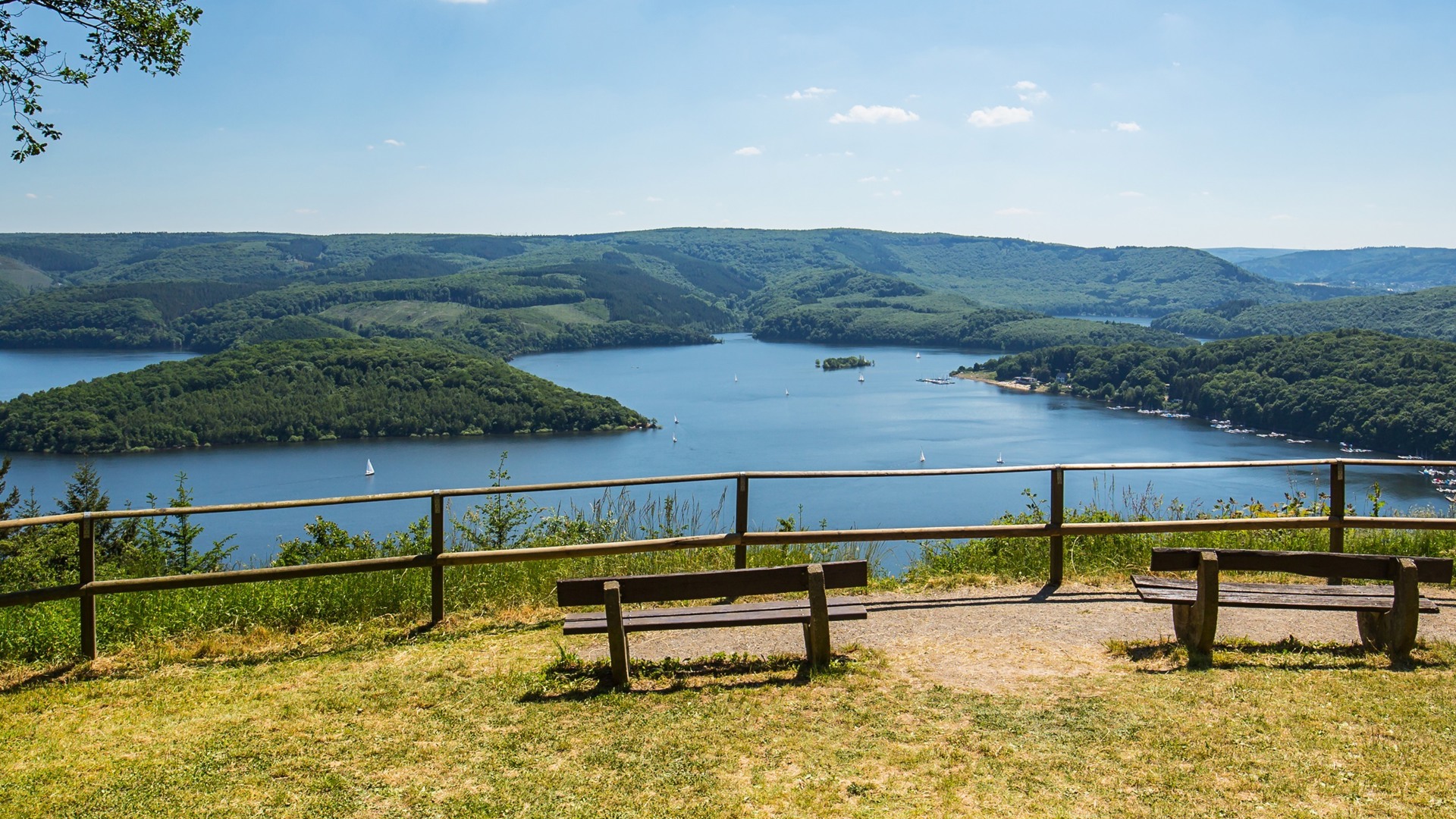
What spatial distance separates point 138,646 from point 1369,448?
7522 cm

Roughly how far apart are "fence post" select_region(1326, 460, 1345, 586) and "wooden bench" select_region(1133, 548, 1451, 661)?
1.31 meters

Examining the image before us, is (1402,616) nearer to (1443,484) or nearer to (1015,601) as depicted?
(1015,601)

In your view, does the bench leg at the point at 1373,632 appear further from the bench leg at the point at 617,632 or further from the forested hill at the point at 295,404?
the forested hill at the point at 295,404

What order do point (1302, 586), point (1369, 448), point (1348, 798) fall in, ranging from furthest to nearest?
point (1369, 448)
point (1302, 586)
point (1348, 798)

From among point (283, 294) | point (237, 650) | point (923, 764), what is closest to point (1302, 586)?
point (923, 764)

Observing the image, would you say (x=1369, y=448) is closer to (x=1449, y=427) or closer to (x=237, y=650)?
(x=1449, y=427)

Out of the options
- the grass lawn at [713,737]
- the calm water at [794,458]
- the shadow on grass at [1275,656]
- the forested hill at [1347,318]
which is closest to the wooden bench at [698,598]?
the grass lawn at [713,737]

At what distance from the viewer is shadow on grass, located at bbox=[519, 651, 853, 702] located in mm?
4488

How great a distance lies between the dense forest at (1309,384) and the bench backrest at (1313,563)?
66.0 metres

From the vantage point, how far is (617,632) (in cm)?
445

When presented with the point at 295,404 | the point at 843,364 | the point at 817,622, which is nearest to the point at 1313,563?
the point at 817,622

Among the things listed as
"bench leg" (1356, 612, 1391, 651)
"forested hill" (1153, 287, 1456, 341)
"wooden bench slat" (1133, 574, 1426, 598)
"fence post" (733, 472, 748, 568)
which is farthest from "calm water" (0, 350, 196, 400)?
"forested hill" (1153, 287, 1456, 341)

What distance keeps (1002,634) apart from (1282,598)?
132cm

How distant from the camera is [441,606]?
5.71m
